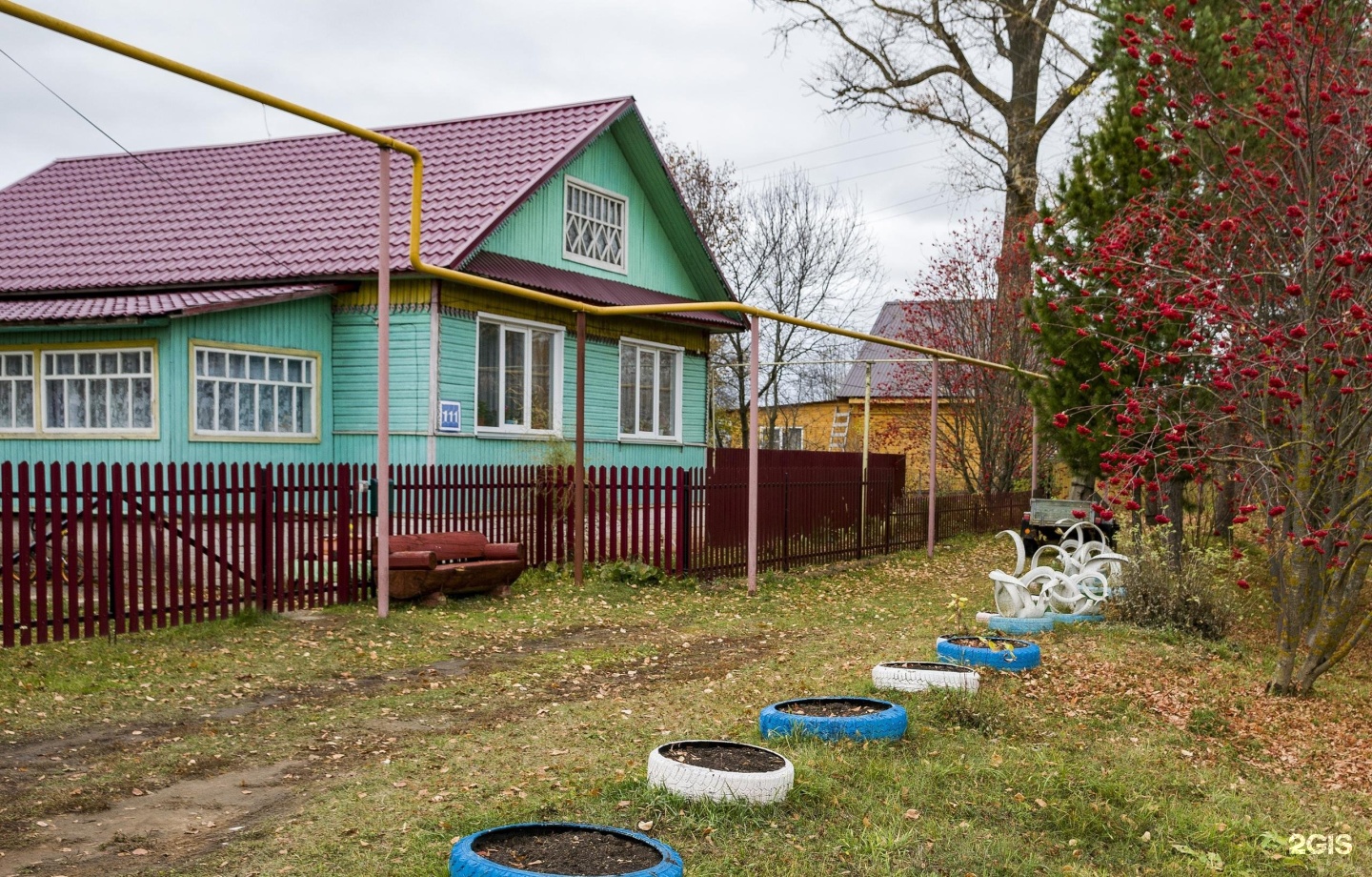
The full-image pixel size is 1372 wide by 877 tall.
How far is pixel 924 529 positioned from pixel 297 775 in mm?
15852

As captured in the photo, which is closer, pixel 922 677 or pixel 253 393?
pixel 922 677

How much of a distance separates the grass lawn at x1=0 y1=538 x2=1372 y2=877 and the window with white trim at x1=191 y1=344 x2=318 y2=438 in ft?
19.5

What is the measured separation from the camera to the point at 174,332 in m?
15.0

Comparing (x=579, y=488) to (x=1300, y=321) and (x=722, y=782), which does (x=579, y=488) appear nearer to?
(x=1300, y=321)

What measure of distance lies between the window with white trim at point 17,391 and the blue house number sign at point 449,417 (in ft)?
17.8

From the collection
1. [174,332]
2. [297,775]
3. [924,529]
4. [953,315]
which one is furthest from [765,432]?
[297,775]

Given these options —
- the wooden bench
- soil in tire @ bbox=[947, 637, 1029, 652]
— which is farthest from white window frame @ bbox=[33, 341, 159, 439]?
soil in tire @ bbox=[947, 637, 1029, 652]

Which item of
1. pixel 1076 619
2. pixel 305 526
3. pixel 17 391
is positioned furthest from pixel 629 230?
pixel 1076 619

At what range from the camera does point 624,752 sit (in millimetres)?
6297

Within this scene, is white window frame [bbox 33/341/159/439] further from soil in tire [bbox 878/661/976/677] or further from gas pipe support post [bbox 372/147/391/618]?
soil in tire [bbox 878/661/976/677]

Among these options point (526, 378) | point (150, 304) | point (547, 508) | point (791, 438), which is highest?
point (150, 304)

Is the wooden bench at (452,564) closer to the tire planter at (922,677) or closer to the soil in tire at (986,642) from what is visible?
the soil in tire at (986,642)

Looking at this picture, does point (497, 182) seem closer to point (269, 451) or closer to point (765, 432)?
point (269, 451)

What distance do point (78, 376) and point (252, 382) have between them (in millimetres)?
2186
